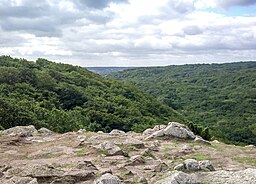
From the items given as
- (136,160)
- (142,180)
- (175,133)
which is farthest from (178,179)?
(175,133)

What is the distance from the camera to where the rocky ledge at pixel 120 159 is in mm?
14320

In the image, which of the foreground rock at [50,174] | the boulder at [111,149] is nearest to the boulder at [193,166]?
the foreground rock at [50,174]

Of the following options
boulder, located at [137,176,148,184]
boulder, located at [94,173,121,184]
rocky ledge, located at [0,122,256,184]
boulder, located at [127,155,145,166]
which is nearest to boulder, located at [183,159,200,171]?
rocky ledge, located at [0,122,256,184]

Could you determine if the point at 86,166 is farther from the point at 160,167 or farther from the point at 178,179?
the point at 178,179

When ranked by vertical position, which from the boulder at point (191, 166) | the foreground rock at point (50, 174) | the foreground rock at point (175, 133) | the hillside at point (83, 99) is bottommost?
the hillside at point (83, 99)

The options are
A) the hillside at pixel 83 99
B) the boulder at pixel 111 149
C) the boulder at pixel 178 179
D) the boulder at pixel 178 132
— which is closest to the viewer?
the boulder at pixel 178 179

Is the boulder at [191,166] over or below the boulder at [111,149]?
over

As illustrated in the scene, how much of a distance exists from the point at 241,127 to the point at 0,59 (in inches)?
3118

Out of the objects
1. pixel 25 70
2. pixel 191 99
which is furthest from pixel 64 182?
pixel 191 99

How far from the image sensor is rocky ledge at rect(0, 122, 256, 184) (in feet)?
47.0

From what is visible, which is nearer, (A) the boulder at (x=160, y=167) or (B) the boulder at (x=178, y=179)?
(B) the boulder at (x=178, y=179)

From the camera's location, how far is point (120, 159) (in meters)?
18.1

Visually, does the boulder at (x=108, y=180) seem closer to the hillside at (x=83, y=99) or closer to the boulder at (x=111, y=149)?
the boulder at (x=111, y=149)

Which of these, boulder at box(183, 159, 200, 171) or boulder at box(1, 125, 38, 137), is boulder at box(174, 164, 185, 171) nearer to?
boulder at box(183, 159, 200, 171)
